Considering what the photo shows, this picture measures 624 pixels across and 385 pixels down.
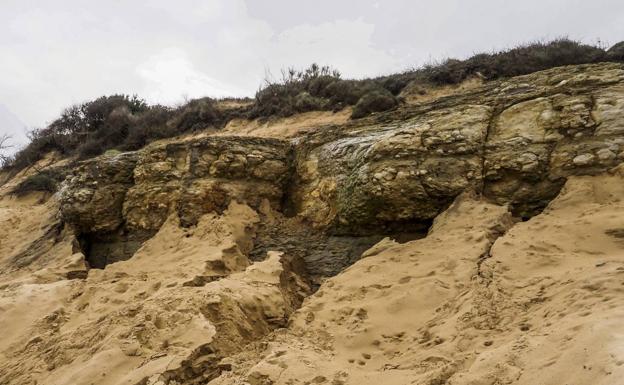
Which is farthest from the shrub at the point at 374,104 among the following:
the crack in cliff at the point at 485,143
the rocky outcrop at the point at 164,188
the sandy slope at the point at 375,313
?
the sandy slope at the point at 375,313

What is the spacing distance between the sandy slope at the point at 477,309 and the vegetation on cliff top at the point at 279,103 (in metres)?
5.78

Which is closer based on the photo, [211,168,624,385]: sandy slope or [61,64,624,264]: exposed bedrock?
[211,168,624,385]: sandy slope

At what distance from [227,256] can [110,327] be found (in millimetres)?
2042

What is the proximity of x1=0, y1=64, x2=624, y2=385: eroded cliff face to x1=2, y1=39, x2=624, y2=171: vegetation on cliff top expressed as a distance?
4060 millimetres

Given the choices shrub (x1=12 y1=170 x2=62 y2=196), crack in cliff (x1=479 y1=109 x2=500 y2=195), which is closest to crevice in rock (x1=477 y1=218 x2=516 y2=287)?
crack in cliff (x1=479 y1=109 x2=500 y2=195)

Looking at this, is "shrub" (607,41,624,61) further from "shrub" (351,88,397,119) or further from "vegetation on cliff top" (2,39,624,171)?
"shrub" (351,88,397,119)

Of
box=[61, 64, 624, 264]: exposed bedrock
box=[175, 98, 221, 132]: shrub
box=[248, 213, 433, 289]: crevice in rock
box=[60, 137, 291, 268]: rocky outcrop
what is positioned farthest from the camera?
box=[175, 98, 221, 132]: shrub

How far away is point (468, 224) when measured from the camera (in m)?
5.95

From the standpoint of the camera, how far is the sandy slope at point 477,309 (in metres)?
3.19

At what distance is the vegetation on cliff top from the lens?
35.8 feet

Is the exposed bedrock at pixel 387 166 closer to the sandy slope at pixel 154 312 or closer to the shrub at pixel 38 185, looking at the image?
the sandy slope at pixel 154 312

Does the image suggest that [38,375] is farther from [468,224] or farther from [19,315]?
[468,224]

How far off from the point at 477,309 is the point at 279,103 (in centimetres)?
1080

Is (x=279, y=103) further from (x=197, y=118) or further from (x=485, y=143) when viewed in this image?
(x=485, y=143)
